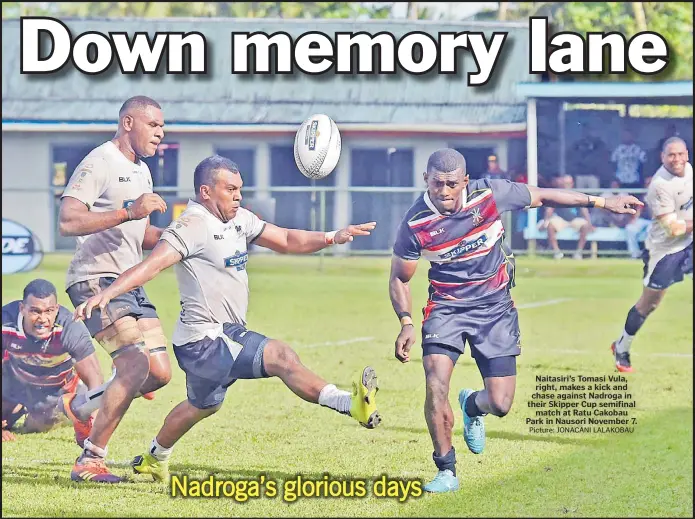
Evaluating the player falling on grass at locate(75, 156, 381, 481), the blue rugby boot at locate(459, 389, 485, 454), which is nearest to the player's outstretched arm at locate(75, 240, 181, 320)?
the player falling on grass at locate(75, 156, 381, 481)

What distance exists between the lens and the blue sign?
1452cm

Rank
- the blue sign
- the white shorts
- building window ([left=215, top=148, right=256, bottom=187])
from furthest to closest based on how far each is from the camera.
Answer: building window ([left=215, top=148, right=256, bottom=187])
the blue sign
the white shorts

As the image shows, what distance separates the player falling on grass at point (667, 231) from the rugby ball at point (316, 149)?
11.2ft

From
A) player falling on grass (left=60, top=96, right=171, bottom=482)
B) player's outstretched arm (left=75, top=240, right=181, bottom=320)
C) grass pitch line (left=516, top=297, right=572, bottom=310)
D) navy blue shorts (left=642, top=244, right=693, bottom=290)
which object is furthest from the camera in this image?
grass pitch line (left=516, top=297, right=572, bottom=310)

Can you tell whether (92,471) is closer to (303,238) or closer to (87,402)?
(87,402)

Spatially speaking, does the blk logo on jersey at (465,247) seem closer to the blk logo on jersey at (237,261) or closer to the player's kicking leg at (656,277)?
the blk logo on jersey at (237,261)

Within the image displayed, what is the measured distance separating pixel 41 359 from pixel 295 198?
21.0 ft

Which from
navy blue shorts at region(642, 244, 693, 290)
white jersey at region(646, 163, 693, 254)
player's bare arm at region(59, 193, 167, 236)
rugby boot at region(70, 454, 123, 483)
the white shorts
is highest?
white jersey at region(646, 163, 693, 254)

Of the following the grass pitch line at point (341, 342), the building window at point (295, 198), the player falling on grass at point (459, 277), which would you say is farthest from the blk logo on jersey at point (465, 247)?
the grass pitch line at point (341, 342)

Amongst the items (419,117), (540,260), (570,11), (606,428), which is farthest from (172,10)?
(606,428)

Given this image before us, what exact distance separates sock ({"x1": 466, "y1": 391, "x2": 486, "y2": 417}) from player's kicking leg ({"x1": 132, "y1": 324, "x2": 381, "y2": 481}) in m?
1.27

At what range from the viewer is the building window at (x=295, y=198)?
1594 cm

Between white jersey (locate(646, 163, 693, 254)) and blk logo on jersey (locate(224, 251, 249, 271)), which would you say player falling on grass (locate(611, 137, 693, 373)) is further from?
blk logo on jersey (locate(224, 251, 249, 271))

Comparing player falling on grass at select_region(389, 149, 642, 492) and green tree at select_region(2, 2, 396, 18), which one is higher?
green tree at select_region(2, 2, 396, 18)
